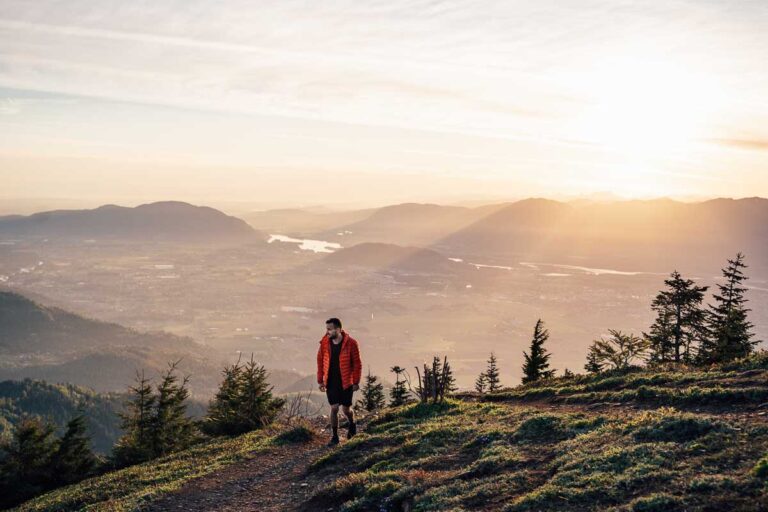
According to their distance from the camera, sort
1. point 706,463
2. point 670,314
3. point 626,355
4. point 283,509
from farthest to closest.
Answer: point 670,314, point 626,355, point 283,509, point 706,463

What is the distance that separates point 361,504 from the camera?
460 inches

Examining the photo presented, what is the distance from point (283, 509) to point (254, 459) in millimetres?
5731

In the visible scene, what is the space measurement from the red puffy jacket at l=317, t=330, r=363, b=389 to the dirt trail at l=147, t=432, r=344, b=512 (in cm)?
301

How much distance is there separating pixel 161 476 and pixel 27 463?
3221 centimetres

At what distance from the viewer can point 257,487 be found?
15531 millimetres

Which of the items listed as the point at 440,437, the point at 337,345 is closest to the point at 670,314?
the point at 440,437

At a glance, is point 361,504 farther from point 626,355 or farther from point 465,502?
point 626,355

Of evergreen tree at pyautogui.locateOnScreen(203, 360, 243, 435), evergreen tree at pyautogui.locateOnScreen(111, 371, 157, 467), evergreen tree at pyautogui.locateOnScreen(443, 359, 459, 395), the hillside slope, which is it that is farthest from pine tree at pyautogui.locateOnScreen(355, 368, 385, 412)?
the hillside slope

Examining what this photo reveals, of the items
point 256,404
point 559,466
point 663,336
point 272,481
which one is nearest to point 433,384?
point 272,481

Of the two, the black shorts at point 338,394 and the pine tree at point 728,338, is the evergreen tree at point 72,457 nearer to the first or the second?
the black shorts at point 338,394

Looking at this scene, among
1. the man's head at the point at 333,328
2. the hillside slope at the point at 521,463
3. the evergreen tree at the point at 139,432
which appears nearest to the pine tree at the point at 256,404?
the hillside slope at the point at 521,463

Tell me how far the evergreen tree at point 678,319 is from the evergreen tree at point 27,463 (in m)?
44.4

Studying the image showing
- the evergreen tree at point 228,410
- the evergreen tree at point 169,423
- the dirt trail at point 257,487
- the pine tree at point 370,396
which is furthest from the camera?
the pine tree at point 370,396

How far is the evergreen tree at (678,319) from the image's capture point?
35075mm
